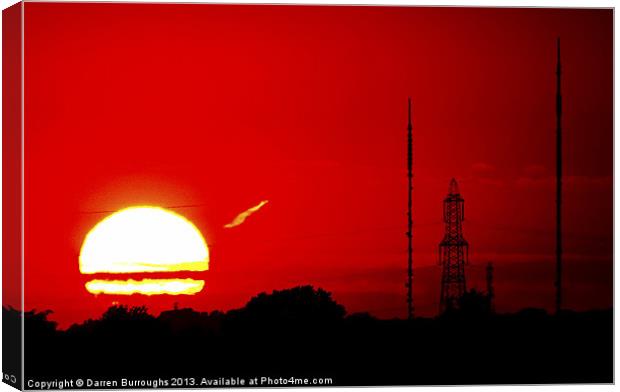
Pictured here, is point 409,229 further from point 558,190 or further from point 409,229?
point 558,190

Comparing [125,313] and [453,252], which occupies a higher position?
[453,252]

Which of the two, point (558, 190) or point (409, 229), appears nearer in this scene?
point (409, 229)

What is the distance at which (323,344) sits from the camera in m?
16.2

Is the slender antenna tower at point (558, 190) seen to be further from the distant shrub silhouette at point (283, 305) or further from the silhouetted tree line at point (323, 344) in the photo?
the distant shrub silhouette at point (283, 305)

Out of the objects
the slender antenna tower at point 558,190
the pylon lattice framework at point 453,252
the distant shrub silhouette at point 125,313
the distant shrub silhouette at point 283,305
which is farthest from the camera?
the slender antenna tower at point 558,190

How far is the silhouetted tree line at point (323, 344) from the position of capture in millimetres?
15789

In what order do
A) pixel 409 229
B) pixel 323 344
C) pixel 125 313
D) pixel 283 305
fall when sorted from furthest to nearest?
pixel 409 229 < pixel 323 344 < pixel 283 305 < pixel 125 313

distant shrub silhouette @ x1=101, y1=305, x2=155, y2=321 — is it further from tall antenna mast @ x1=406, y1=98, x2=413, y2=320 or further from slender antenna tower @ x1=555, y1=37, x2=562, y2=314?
slender antenna tower @ x1=555, y1=37, x2=562, y2=314

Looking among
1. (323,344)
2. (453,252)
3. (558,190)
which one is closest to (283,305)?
(323,344)

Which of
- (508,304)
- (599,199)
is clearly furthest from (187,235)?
(599,199)

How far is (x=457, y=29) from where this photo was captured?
1648 centimetres

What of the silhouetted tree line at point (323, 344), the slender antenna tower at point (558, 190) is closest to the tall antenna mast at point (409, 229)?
the silhouetted tree line at point (323, 344)

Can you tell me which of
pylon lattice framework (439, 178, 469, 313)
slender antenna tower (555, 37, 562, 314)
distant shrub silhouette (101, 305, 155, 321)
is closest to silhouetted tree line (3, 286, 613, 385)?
distant shrub silhouette (101, 305, 155, 321)

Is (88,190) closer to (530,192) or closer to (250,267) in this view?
(250,267)
